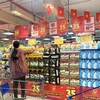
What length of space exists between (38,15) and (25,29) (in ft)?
6.19

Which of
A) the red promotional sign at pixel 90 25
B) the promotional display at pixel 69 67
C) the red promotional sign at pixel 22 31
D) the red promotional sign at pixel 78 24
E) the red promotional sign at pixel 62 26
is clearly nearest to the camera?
the promotional display at pixel 69 67

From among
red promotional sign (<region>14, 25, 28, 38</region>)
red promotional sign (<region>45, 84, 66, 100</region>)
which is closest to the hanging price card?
red promotional sign (<region>14, 25, 28, 38</region>)

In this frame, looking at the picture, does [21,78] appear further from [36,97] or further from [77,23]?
[77,23]

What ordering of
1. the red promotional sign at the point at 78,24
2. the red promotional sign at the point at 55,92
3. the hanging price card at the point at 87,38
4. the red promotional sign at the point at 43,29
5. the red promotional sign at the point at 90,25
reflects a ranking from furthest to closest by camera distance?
the red promotional sign at the point at 43,29 → the hanging price card at the point at 87,38 → the red promotional sign at the point at 78,24 → the red promotional sign at the point at 90,25 → the red promotional sign at the point at 55,92

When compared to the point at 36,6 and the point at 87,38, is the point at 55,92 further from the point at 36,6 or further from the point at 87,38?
the point at 36,6

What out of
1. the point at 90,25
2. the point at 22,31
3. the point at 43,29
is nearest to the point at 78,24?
the point at 90,25

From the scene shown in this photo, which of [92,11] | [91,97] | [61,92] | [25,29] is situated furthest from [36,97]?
[92,11]

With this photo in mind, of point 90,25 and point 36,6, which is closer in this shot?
point 90,25

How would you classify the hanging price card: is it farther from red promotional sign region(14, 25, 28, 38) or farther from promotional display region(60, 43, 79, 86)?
red promotional sign region(14, 25, 28, 38)

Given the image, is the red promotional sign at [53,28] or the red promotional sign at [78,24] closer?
the red promotional sign at [78,24]

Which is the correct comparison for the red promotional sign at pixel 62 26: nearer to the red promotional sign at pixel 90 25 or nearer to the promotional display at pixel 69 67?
the red promotional sign at pixel 90 25

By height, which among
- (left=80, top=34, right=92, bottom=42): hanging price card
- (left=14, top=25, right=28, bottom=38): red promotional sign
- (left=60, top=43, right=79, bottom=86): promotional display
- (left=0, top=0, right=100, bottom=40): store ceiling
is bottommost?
(left=60, top=43, right=79, bottom=86): promotional display

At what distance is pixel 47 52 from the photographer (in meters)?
7.37

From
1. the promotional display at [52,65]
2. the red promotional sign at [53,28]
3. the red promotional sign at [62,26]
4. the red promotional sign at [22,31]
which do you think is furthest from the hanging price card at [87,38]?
the red promotional sign at [22,31]
